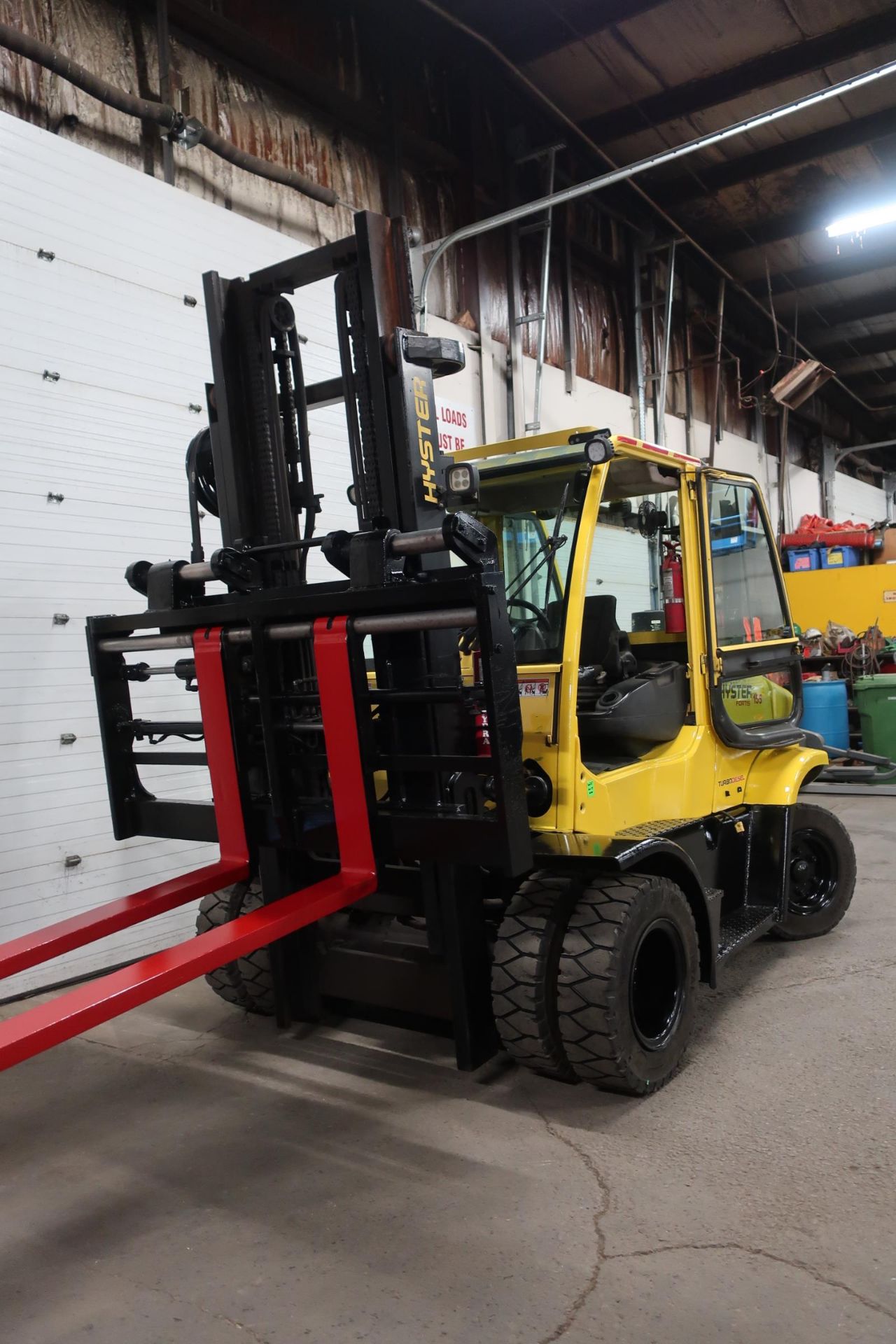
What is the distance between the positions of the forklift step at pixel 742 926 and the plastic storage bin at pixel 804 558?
888cm

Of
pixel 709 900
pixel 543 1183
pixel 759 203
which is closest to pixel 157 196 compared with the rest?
pixel 709 900

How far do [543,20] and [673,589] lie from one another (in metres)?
6.04

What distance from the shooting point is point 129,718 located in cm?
387

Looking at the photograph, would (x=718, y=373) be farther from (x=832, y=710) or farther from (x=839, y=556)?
(x=832, y=710)

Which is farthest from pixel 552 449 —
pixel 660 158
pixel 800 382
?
pixel 800 382

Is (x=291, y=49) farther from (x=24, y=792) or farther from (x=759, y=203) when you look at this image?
(x=759, y=203)

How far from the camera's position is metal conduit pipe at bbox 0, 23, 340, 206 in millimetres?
4969

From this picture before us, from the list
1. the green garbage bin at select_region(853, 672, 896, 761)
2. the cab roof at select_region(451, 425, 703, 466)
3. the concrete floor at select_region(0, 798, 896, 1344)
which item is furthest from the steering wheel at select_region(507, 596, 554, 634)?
the green garbage bin at select_region(853, 672, 896, 761)

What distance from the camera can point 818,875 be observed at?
17.5ft

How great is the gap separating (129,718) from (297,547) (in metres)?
1.01

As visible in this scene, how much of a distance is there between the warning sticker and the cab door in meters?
1.08

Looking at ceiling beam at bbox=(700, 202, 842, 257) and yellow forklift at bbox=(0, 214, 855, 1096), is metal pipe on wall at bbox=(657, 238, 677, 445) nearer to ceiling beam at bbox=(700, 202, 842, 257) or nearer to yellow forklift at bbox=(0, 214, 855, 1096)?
ceiling beam at bbox=(700, 202, 842, 257)

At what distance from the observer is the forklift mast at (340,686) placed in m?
3.00

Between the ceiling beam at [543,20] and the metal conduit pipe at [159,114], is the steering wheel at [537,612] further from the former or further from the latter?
the ceiling beam at [543,20]
